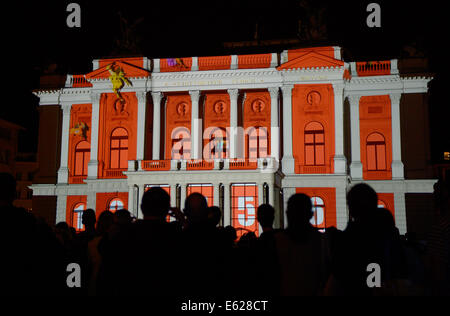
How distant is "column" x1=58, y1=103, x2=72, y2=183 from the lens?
3406 cm

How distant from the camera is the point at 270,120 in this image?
33000 millimetres

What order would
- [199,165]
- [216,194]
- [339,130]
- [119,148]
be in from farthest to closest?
[119,148] < [339,130] < [199,165] < [216,194]

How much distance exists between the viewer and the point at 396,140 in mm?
31656

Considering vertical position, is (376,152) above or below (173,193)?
above

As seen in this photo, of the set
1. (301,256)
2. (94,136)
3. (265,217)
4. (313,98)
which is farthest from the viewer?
(94,136)

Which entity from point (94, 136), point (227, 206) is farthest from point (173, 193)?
point (94, 136)

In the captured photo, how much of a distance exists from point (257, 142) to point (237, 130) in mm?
1576

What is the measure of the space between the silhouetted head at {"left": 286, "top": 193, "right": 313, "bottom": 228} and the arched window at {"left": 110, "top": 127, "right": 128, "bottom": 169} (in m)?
28.9

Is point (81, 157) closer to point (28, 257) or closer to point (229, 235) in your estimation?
point (229, 235)

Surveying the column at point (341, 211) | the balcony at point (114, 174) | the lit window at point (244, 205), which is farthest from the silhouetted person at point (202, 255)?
the balcony at point (114, 174)

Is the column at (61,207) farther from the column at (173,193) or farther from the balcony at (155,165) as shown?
the column at (173,193)

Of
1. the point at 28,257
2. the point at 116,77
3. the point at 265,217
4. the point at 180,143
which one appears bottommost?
the point at 28,257

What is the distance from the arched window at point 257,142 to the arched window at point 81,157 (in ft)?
37.6
